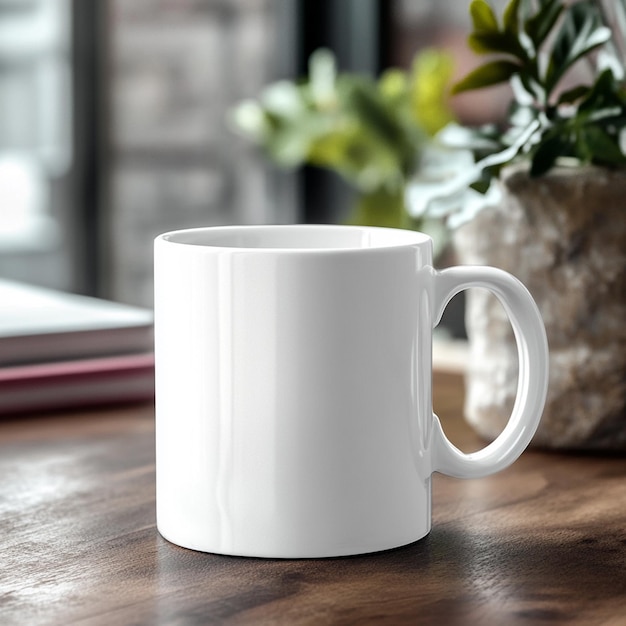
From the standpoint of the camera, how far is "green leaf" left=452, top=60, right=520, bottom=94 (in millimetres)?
688

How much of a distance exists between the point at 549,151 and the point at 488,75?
0.07 meters

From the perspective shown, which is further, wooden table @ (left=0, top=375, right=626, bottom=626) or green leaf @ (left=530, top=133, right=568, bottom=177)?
green leaf @ (left=530, top=133, right=568, bottom=177)

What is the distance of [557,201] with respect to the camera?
680 millimetres

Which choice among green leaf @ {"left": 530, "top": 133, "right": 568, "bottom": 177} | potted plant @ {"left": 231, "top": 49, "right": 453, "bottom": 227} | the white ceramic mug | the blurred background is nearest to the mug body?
the white ceramic mug

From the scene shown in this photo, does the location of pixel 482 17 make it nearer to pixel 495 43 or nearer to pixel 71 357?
pixel 495 43

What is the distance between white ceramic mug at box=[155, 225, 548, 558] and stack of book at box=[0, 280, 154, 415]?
12.7 inches

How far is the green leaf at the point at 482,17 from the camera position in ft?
2.12

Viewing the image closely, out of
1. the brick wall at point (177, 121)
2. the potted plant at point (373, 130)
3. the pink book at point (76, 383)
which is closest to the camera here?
the pink book at point (76, 383)

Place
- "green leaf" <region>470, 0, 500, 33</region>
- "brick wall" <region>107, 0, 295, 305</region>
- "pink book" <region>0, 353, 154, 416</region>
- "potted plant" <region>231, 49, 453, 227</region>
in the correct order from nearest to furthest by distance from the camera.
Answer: "green leaf" <region>470, 0, 500, 33</region> < "pink book" <region>0, 353, 154, 416</region> < "potted plant" <region>231, 49, 453, 227</region> < "brick wall" <region>107, 0, 295, 305</region>

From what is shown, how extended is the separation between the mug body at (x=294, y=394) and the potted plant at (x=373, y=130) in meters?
0.69

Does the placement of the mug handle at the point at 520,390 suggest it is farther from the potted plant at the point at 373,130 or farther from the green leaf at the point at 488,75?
the potted plant at the point at 373,130

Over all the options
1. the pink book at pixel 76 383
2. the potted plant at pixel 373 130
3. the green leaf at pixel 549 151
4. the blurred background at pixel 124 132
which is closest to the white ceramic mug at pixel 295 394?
the green leaf at pixel 549 151

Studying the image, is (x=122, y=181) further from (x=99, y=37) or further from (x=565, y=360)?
(x=565, y=360)

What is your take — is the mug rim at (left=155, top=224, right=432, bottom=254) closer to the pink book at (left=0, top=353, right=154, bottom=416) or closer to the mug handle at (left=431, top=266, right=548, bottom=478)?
the mug handle at (left=431, top=266, right=548, bottom=478)
